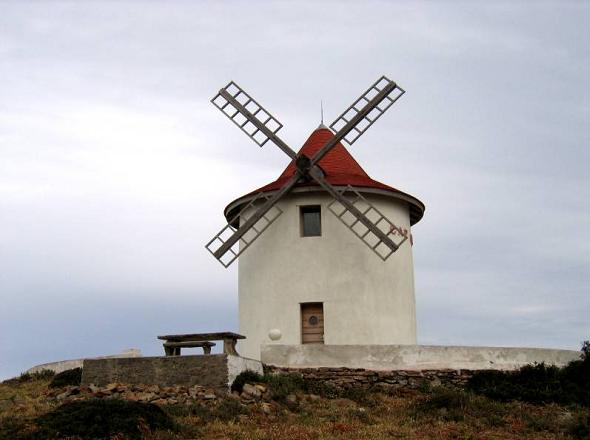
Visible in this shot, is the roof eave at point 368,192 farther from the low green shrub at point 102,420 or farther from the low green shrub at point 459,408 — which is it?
the low green shrub at point 102,420

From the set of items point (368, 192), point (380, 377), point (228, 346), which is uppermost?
point (368, 192)

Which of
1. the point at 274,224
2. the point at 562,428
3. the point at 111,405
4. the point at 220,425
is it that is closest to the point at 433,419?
the point at 562,428

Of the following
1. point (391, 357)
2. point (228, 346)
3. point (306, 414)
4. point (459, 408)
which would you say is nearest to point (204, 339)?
point (228, 346)

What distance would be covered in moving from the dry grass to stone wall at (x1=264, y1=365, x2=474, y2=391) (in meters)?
1.04

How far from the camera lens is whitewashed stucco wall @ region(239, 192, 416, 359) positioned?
21250 millimetres

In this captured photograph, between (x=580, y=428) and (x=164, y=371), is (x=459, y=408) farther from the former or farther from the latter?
(x=164, y=371)

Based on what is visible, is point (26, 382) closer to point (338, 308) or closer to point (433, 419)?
point (338, 308)

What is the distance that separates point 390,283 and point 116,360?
7.65m

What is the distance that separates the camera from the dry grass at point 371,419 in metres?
14.3

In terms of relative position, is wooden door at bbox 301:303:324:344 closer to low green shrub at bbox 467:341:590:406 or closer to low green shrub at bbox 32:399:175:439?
low green shrub at bbox 467:341:590:406

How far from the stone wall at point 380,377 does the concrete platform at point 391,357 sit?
0.18m

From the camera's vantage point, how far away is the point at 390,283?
2192 cm

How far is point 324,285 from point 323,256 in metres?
0.75

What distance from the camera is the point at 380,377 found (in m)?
18.9
